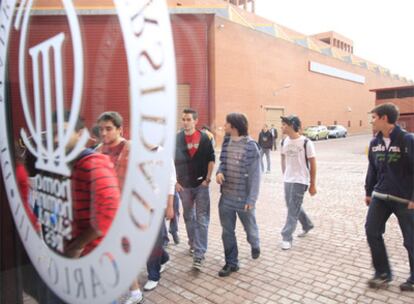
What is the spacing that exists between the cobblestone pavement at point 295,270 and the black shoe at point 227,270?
0.06 metres

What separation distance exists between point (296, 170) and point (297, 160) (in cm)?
13

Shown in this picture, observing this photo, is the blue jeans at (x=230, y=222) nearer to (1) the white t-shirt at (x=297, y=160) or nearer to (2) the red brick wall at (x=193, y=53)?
(1) the white t-shirt at (x=297, y=160)

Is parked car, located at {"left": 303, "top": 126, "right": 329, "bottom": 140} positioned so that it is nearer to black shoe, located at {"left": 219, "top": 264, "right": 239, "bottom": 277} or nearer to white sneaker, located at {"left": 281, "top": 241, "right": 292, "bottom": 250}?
white sneaker, located at {"left": 281, "top": 241, "right": 292, "bottom": 250}

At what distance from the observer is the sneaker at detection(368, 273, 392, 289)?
2879 millimetres

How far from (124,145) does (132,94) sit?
0.16 m

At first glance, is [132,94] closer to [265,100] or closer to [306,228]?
[306,228]

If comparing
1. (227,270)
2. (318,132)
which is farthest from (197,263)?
(318,132)

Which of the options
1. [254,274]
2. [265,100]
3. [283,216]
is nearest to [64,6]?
[254,274]

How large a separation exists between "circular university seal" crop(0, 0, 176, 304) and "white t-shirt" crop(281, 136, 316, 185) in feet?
10.6

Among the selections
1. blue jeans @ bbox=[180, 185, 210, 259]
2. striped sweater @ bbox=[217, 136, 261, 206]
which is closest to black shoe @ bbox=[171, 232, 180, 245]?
blue jeans @ bbox=[180, 185, 210, 259]

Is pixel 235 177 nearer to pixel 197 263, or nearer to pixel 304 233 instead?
pixel 197 263

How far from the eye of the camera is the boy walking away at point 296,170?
12.9 feet

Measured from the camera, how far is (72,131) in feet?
3.18

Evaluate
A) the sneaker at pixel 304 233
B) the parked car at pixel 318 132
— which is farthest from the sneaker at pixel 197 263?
the parked car at pixel 318 132
